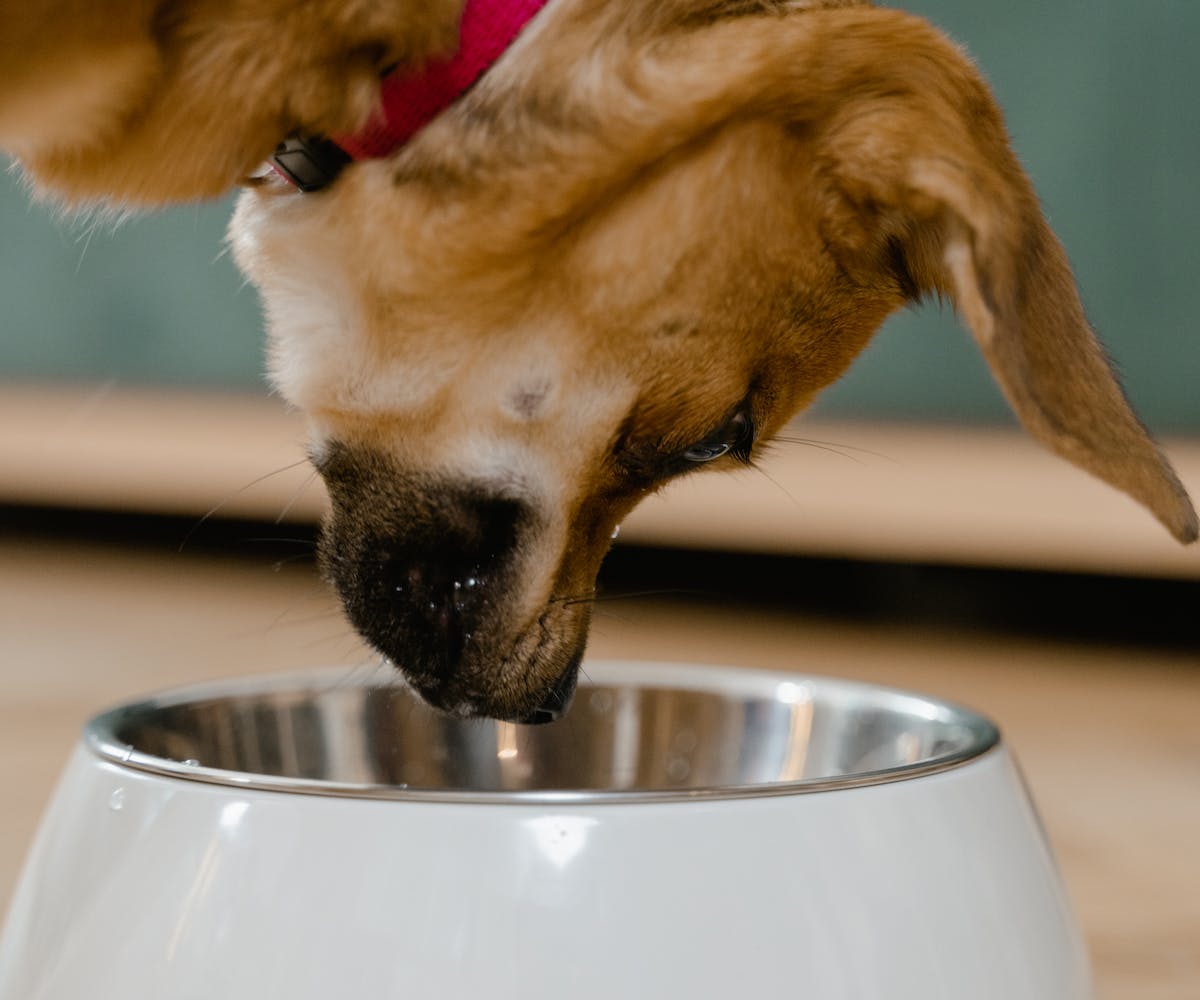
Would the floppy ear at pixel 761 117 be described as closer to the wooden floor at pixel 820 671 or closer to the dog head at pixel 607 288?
the dog head at pixel 607 288

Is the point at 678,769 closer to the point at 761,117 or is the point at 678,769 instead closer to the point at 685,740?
the point at 685,740

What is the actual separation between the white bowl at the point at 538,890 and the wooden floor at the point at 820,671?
43cm

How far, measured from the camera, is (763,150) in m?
0.79

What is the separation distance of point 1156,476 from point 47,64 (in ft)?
1.78

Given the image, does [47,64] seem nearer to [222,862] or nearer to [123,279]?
[222,862]

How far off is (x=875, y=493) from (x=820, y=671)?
29 cm

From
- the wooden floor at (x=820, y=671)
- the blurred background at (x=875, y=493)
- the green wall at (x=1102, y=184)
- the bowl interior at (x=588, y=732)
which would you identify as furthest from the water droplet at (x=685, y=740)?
the green wall at (x=1102, y=184)

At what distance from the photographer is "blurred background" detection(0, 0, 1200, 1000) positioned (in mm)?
1769

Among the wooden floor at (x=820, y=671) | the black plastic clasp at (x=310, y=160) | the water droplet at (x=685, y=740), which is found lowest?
the wooden floor at (x=820, y=671)

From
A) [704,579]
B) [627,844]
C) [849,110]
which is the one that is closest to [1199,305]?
[704,579]

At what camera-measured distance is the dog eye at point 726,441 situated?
85cm

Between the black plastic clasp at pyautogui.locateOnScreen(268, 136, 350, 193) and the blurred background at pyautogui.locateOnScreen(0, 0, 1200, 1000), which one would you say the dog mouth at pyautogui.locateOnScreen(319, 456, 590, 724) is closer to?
the black plastic clasp at pyautogui.locateOnScreen(268, 136, 350, 193)

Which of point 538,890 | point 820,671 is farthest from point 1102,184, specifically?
point 538,890

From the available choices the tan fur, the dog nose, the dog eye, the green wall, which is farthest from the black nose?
the green wall
